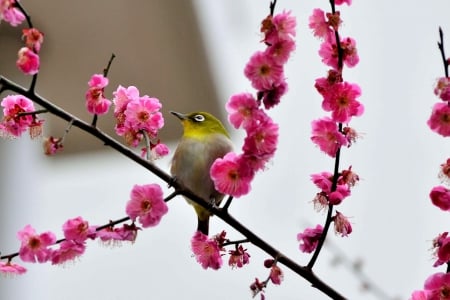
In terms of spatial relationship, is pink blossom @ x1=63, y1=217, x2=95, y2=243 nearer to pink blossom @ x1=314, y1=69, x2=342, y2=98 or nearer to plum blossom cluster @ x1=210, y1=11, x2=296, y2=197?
plum blossom cluster @ x1=210, y1=11, x2=296, y2=197

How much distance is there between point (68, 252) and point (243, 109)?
29cm

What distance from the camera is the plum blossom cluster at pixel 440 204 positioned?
0.87 metres

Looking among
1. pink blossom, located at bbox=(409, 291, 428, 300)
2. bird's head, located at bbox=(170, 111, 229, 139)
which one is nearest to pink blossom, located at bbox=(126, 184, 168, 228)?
pink blossom, located at bbox=(409, 291, 428, 300)

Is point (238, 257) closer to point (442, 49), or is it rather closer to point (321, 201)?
point (321, 201)

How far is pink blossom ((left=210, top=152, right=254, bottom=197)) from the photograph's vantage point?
876 millimetres

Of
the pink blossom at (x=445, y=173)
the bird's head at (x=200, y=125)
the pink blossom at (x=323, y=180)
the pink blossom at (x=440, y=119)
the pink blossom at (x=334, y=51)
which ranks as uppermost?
the bird's head at (x=200, y=125)

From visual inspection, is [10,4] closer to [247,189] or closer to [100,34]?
[247,189]

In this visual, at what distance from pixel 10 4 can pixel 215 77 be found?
6.23 ft

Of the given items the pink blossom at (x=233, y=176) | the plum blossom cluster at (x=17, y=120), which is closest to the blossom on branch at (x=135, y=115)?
the plum blossom cluster at (x=17, y=120)

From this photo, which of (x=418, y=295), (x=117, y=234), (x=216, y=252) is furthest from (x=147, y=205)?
(x=418, y=295)

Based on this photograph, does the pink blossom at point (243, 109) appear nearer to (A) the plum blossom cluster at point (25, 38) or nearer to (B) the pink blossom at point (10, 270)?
(A) the plum blossom cluster at point (25, 38)

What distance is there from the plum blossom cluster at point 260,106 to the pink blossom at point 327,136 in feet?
0.43

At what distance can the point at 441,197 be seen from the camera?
0.93 metres

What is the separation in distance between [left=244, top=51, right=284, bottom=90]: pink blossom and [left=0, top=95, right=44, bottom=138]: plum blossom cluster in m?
0.34
